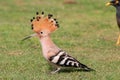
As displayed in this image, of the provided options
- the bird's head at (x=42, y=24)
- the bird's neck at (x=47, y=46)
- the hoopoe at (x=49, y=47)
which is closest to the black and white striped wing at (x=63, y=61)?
the hoopoe at (x=49, y=47)

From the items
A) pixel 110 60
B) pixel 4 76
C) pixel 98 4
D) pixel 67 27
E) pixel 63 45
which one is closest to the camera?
pixel 4 76

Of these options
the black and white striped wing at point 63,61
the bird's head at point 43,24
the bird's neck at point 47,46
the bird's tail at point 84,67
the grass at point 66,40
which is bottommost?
the grass at point 66,40

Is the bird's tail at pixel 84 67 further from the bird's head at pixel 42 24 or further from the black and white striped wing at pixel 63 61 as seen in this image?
the bird's head at pixel 42 24

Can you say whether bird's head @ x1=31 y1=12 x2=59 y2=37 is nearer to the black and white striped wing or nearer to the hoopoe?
the hoopoe

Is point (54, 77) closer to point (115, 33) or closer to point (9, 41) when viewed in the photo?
point (9, 41)

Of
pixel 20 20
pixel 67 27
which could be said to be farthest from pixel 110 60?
pixel 20 20

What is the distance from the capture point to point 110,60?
1045 cm

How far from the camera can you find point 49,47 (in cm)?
889

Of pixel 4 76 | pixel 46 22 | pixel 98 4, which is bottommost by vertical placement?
pixel 98 4

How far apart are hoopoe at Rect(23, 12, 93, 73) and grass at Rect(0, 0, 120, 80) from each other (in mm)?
220

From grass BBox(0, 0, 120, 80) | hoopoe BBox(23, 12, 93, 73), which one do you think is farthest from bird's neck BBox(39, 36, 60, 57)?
grass BBox(0, 0, 120, 80)

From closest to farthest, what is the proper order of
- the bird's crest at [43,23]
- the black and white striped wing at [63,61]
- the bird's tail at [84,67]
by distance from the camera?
the black and white striped wing at [63,61]
the bird's tail at [84,67]
the bird's crest at [43,23]

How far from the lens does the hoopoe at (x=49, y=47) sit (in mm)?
8703

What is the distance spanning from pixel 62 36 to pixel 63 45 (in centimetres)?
153
